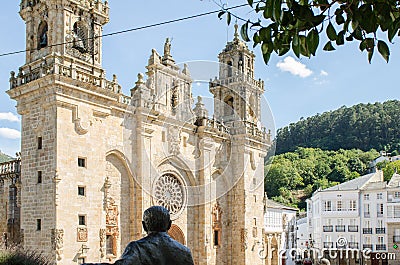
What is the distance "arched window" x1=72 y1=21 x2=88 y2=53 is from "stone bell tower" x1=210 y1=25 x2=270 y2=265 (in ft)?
40.9

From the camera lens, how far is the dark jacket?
161 inches

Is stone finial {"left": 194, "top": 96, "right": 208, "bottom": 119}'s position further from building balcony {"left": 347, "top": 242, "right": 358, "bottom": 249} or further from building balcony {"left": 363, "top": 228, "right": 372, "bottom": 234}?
building balcony {"left": 347, "top": 242, "right": 358, "bottom": 249}

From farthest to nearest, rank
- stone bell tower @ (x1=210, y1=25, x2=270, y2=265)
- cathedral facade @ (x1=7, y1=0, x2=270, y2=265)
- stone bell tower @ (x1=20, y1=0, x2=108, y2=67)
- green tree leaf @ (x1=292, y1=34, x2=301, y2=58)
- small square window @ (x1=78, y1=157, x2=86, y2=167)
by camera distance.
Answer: stone bell tower @ (x1=210, y1=25, x2=270, y2=265)
stone bell tower @ (x1=20, y1=0, x2=108, y2=67)
small square window @ (x1=78, y1=157, x2=86, y2=167)
cathedral facade @ (x1=7, y1=0, x2=270, y2=265)
green tree leaf @ (x1=292, y1=34, x2=301, y2=58)

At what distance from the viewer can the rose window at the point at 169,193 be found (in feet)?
84.4

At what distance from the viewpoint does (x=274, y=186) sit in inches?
3083

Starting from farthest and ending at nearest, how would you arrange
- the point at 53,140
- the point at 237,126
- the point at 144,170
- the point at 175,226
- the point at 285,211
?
1. the point at 285,211
2. the point at 237,126
3. the point at 175,226
4. the point at 144,170
5. the point at 53,140

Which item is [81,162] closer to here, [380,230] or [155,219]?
[155,219]

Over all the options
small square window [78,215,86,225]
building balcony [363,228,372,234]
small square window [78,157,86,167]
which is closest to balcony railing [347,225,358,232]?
building balcony [363,228,372,234]

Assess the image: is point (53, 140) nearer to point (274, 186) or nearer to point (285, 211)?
point (285, 211)

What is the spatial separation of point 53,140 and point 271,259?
71.5ft

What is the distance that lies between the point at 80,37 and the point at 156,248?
18132 millimetres

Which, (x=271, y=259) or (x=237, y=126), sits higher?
(x=237, y=126)

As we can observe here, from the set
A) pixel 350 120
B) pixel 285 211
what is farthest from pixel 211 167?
pixel 350 120

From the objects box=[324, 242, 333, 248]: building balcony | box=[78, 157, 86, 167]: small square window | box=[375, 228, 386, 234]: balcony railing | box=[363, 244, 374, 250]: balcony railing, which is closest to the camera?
box=[78, 157, 86, 167]: small square window
